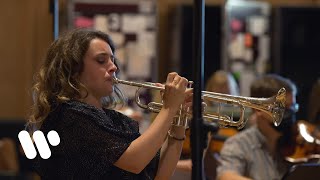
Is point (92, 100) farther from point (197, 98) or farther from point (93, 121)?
point (197, 98)

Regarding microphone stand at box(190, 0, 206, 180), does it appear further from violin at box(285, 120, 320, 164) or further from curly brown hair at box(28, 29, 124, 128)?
violin at box(285, 120, 320, 164)

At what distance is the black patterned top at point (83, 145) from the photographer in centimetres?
242

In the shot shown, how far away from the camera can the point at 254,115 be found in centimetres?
389

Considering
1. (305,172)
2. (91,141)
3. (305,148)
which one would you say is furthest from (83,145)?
(305,148)

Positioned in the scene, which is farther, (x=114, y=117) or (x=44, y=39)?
(x=44, y=39)

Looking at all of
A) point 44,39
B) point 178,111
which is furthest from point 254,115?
point 44,39

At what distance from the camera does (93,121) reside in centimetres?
245

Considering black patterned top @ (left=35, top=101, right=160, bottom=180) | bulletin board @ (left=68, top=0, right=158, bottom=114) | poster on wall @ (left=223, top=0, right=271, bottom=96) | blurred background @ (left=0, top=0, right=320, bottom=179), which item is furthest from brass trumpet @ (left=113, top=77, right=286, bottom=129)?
poster on wall @ (left=223, top=0, right=271, bottom=96)

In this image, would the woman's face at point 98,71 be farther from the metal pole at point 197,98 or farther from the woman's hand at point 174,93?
the metal pole at point 197,98

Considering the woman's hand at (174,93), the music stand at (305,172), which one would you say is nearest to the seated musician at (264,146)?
the music stand at (305,172)

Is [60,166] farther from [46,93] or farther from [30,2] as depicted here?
[30,2]

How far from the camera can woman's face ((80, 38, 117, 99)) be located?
256cm

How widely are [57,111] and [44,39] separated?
503 centimetres

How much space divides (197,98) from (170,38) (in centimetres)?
536
